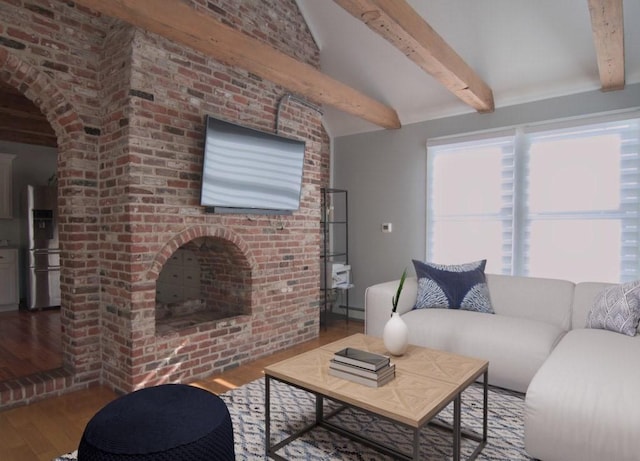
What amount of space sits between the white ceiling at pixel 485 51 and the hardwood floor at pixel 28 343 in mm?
3846

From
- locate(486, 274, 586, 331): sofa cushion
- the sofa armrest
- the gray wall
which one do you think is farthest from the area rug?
the gray wall

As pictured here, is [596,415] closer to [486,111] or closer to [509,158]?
[509,158]

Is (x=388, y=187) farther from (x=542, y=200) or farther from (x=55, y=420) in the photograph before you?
(x=55, y=420)

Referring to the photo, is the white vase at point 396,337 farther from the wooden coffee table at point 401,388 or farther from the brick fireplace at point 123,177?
the brick fireplace at point 123,177

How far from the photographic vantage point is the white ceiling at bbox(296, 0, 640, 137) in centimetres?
305

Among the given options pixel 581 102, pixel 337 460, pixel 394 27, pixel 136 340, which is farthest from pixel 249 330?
pixel 581 102

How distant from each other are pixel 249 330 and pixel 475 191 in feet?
8.57

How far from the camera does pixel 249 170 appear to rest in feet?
10.4

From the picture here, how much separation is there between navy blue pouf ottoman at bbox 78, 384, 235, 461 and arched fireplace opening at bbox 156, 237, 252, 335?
1.45 metres

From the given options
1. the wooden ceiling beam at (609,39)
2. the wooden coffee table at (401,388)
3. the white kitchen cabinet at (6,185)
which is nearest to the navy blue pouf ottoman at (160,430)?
the wooden coffee table at (401,388)

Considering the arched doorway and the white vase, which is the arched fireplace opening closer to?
the arched doorway

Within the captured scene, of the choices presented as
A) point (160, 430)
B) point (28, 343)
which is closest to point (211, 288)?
point (28, 343)

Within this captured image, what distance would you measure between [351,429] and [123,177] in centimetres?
213

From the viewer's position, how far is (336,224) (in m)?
5.11
